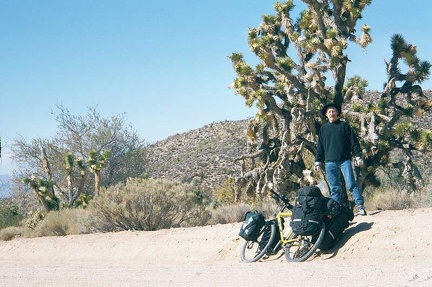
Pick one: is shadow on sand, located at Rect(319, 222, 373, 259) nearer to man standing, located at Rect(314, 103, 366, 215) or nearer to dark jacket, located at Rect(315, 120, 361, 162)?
man standing, located at Rect(314, 103, 366, 215)

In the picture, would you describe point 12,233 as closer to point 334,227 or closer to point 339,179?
point 339,179

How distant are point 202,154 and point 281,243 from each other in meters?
51.2

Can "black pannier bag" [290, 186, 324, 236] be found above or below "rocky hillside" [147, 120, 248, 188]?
below

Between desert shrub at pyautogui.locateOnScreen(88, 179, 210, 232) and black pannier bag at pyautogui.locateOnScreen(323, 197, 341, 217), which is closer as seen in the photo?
black pannier bag at pyautogui.locateOnScreen(323, 197, 341, 217)

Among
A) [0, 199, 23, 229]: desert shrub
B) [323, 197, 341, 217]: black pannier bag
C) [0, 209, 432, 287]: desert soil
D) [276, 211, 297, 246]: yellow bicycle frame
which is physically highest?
[0, 199, 23, 229]: desert shrub

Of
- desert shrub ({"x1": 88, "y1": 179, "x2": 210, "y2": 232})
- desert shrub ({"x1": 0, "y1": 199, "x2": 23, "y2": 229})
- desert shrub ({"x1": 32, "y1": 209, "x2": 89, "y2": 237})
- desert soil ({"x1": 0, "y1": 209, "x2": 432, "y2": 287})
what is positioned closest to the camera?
desert soil ({"x1": 0, "y1": 209, "x2": 432, "y2": 287})

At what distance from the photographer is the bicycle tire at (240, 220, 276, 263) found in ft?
39.3

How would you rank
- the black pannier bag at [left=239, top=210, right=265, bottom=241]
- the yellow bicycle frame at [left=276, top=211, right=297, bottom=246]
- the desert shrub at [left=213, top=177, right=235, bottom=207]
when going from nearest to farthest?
the yellow bicycle frame at [left=276, top=211, right=297, bottom=246] < the black pannier bag at [left=239, top=210, right=265, bottom=241] < the desert shrub at [left=213, top=177, right=235, bottom=207]

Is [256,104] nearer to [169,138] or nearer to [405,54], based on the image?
[405,54]

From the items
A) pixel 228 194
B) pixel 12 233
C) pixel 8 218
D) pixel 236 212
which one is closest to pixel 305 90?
pixel 236 212

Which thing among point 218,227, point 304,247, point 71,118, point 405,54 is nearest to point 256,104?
point 405,54

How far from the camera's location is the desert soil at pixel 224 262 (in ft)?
30.9

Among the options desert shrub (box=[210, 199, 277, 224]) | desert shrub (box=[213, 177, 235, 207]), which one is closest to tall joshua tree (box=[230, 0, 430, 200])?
desert shrub (box=[210, 199, 277, 224])

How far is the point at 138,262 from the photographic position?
14.1 meters
